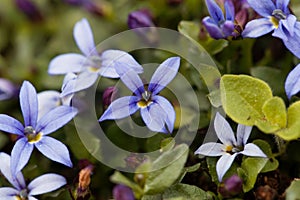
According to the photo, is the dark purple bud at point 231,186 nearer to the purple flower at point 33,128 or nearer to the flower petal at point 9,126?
the purple flower at point 33,128

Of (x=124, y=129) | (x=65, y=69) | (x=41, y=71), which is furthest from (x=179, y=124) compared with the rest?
(x=41, y=71)

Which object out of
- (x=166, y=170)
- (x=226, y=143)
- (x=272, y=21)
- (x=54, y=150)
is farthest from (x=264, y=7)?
(x=54, y=150)

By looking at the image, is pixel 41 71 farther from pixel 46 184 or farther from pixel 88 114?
pixel 46 184

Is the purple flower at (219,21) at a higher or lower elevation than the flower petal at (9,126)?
higher

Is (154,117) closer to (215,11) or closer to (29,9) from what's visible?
(215,11)

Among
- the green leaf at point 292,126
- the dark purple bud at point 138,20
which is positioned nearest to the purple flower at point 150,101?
the green leaf at point 292,126

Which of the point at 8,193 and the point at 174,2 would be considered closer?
the point at 8,193
